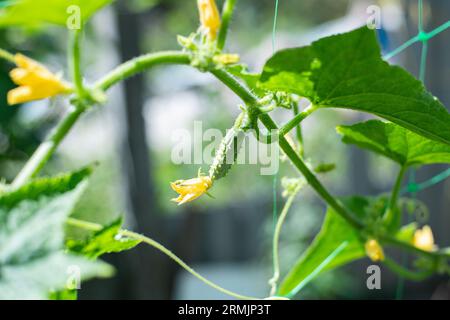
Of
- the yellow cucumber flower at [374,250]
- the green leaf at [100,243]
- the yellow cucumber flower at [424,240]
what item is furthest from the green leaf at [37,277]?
the yellow cucumber flower at [424,240]

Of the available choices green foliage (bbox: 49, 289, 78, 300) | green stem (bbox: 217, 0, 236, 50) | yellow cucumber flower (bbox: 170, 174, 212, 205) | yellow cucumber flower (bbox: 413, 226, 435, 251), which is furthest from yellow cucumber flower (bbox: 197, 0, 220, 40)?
yellow cucumber flower (bbox: 413, 226, 435, 251)

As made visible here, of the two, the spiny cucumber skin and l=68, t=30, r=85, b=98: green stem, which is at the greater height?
l=68, t=30, r=85, b=98: green stem

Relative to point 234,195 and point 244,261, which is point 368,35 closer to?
point 244,261

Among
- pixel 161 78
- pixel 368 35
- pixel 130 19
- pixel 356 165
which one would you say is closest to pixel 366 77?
pixel 368 35

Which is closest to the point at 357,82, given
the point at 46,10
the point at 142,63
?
the point at 142,63

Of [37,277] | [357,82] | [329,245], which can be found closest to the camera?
[37,277]

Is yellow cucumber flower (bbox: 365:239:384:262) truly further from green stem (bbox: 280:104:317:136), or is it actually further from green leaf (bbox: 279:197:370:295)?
green stem (bbox: 280:104:317:136)

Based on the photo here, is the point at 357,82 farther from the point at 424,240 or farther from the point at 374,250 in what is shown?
the point at 424,240

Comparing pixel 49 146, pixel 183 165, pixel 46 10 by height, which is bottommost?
pixel 49 146
